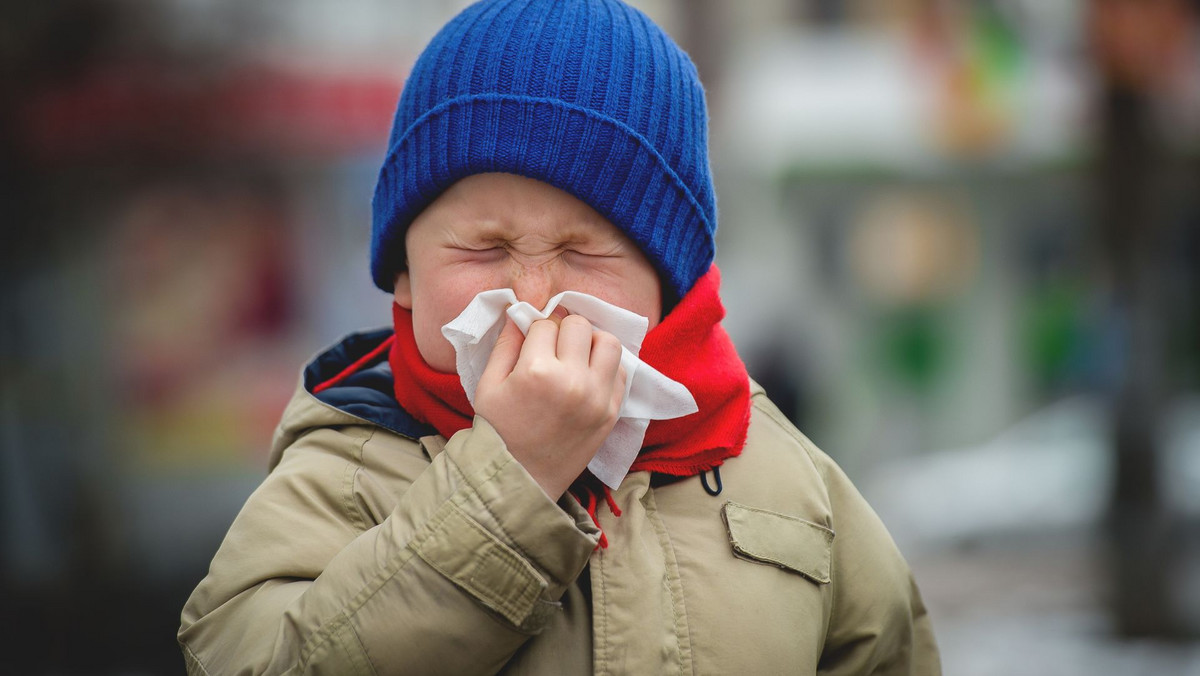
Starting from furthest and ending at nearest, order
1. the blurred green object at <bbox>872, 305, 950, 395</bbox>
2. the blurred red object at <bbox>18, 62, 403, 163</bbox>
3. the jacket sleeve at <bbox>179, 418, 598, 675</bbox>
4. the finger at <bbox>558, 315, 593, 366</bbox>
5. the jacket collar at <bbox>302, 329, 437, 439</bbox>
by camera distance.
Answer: the blurred green object at <bbox>872, 305, 950, 395</bbox>, the blurred red object at <bbox>18, 62, 403, 163</bbox>, the jacket collar at <bbox>302, 329, 437, 439</bbox>, the finger at <bbox>558, 315, 593, 366</bbox>, the jacket sleeve at <bbox>179, 418, 598, 675</bbox>

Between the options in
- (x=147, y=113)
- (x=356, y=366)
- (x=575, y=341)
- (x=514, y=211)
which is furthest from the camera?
(x=147, y=113)

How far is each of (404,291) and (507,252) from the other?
257mm

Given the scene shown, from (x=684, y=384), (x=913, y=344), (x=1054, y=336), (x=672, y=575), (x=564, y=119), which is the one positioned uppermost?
(x=564, y=119)

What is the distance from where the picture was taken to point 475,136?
1.59 meters

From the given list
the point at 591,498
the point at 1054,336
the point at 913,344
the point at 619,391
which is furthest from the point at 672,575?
the point at 1054,336

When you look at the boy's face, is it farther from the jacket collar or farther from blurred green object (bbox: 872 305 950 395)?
blurred green object (bbox: 872 305 950 395)

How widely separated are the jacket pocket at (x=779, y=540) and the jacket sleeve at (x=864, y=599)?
10 cm

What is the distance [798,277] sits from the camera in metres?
14.4

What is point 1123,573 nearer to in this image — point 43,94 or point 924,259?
point 43,94

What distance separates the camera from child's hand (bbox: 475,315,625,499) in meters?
1.44

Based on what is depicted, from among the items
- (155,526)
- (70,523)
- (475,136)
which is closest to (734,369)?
(475,136)

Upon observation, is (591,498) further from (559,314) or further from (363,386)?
(363,386)

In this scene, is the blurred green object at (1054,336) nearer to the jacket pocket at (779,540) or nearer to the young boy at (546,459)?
the young boy at (546,459)

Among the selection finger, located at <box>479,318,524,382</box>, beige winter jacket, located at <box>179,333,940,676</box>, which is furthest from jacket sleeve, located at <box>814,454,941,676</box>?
finger, located at <box>479,318,524,382</box>
